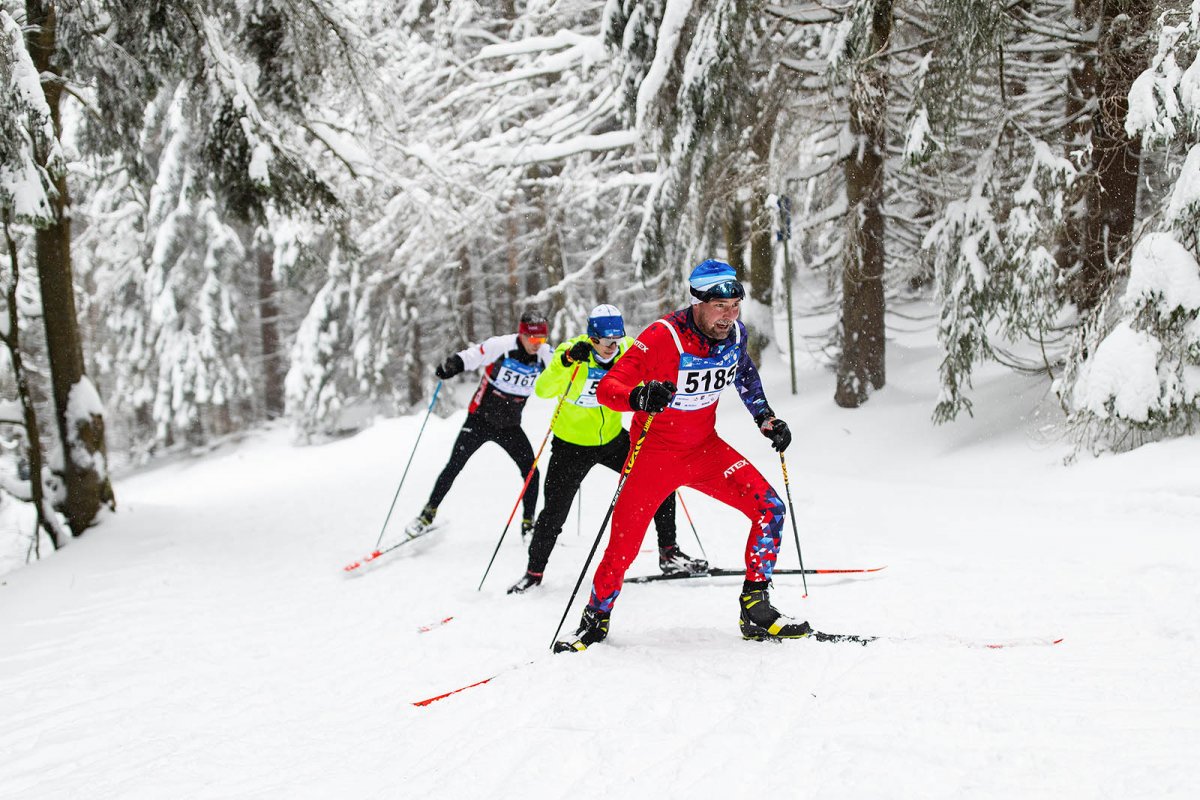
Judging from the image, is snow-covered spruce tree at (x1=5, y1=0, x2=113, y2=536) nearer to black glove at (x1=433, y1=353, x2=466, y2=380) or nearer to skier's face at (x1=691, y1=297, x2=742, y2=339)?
black glove at (x1=433, y1=353, x2=466, y2=380)

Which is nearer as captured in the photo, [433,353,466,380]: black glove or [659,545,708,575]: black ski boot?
[659,545,708,575]: black ski boot

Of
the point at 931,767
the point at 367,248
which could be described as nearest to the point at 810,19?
the point at 931,767

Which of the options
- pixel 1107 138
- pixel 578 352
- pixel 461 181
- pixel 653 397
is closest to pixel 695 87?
pixel 1107 138

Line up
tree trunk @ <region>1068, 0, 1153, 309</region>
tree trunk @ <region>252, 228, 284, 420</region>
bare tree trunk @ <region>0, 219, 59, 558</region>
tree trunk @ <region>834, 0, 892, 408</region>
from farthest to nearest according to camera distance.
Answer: tree trunk @ <region>252, 228, 284, 420</region> → tree trunk @ <region>834, 0, 892, 408</region> → bare tree trunk @ <region>0, 219, 59, 558</region> → tree trunk @ <region>1068, 0, 1153, 309</region>

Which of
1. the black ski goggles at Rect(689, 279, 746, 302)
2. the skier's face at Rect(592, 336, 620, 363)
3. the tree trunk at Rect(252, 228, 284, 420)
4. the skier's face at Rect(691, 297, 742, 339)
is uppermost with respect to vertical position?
the black ski goggles at Rect(689, 279, 746, 302)

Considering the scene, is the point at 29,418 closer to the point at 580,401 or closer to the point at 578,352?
the point at 580,401

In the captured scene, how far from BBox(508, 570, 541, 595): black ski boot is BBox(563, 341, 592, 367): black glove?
1.60 metres

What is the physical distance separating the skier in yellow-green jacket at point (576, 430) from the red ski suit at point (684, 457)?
126 centimetres

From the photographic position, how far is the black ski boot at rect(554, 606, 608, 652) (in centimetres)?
405

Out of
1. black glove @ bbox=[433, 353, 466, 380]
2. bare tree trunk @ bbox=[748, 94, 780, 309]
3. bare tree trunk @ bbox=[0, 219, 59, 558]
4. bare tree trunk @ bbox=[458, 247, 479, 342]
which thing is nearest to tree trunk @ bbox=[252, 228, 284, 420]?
bare tree trunk @ bbox=[458, 247, 479, 342]

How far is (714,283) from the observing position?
12.6ft

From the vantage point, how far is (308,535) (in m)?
8.84

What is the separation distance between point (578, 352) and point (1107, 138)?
658cm

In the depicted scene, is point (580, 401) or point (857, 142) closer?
point (580, 401)
